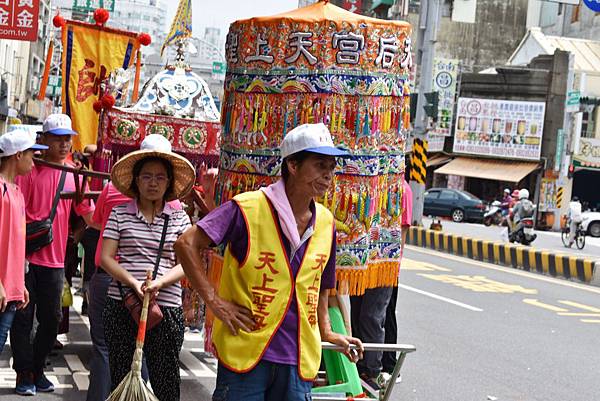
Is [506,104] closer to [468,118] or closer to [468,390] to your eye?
[468,118]

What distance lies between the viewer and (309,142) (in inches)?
152

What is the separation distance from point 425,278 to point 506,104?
2647 cm

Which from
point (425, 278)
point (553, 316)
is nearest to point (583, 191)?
point (425, 278)

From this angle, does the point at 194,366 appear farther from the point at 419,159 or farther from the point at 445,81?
the point at 445,81

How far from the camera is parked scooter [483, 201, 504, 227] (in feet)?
117

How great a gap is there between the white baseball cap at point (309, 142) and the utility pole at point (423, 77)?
1977 cm

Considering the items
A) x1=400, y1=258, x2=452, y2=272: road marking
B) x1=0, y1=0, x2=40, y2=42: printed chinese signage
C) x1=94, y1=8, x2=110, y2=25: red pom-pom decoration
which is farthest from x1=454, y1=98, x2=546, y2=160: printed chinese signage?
x1=94, y1=8, x2=110, y2=25: red pom-pom decoration

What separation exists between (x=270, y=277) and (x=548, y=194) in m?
37.3

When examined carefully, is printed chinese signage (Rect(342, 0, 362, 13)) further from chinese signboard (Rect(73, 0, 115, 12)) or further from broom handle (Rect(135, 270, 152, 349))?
broom handle (Rect(135, 270, 152, 349))

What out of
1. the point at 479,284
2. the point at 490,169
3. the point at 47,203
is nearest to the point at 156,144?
the point at 47,203

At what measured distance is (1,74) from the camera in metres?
43.2

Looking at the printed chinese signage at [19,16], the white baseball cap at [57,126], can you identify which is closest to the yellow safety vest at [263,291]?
the white baseball cap at [57,126]

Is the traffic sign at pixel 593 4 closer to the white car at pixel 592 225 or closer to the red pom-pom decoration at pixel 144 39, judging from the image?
the red pom-pom decoration at pixel 144 39

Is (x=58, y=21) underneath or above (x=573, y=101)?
above
